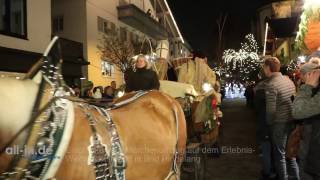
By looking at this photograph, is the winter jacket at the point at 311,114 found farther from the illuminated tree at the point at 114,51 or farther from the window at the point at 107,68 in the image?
the window at the point at 107,68

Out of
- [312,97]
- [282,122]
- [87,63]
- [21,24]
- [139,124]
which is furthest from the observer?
[87,63]

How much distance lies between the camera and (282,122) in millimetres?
6430

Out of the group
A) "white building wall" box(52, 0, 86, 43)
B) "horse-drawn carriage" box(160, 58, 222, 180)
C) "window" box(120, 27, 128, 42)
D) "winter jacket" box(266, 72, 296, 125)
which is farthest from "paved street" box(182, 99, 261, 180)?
"window" box(120, 27, 128, 42)

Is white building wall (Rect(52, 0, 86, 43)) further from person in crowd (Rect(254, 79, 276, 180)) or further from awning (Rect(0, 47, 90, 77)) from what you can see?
person in crowd (Rect(254, 79, 276, 180))

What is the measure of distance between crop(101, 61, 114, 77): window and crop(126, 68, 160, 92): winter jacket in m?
16.2

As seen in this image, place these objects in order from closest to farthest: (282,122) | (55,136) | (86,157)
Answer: (55,136)
(86,157)
(282,122)

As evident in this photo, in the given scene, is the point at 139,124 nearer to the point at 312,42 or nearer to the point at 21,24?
the point at 312,42

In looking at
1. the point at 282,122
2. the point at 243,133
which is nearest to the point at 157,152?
the point at 282,122

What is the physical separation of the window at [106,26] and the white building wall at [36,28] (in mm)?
6644

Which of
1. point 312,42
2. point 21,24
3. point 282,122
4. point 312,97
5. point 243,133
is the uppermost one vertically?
point 21,24

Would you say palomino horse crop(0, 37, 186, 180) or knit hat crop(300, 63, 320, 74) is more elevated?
knit hat crop(300, 63, 320, 74)

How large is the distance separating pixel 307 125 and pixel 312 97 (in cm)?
35

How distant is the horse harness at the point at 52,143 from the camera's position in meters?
2.48

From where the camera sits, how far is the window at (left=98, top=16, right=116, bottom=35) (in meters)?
22.2
